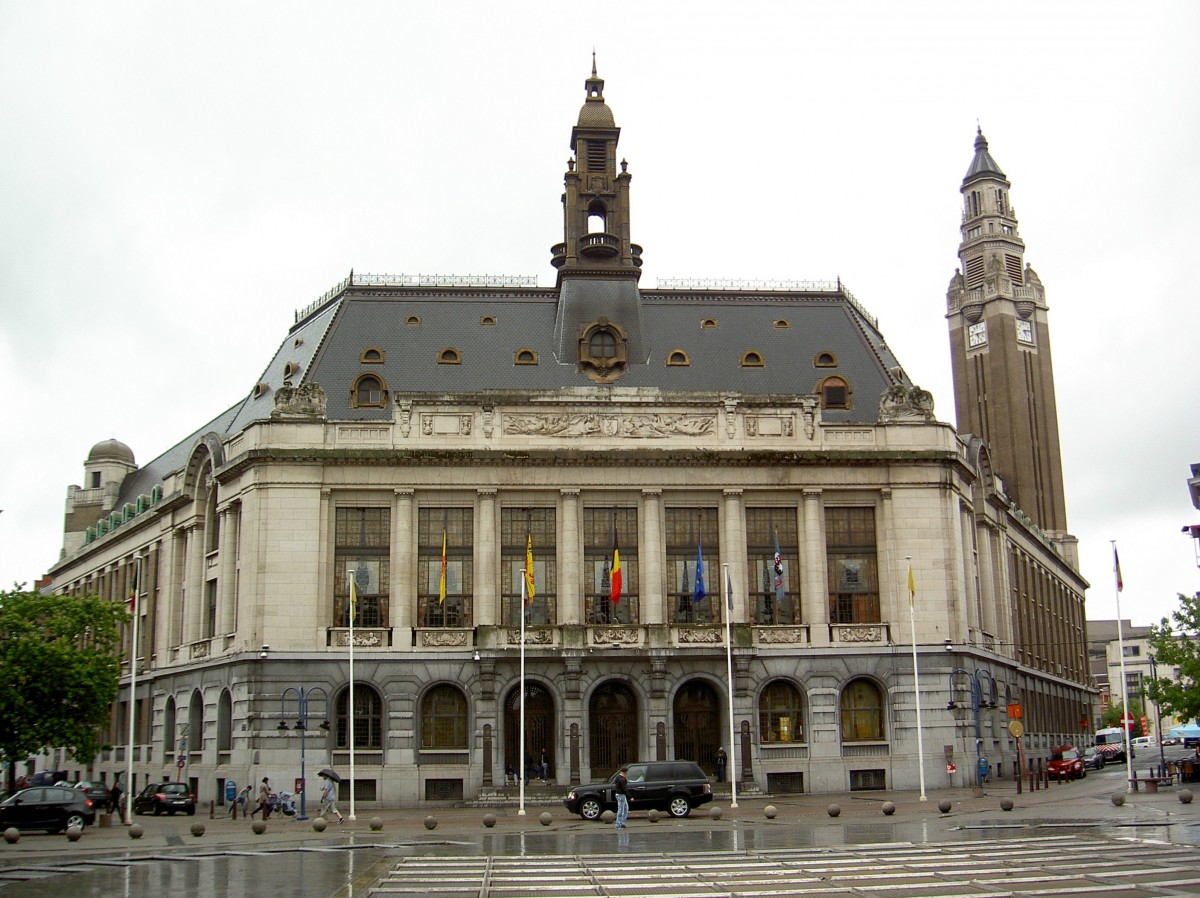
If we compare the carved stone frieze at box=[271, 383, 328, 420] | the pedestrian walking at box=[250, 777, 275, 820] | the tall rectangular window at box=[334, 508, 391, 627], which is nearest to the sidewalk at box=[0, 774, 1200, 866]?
the pedestrian walking at box=[250, 777, 275, 820]

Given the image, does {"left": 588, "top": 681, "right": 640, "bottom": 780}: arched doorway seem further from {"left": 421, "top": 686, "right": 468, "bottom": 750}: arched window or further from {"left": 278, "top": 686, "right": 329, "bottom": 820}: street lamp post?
{"left": 278, "top": 686, "right": 329, "bottom": 820}: street lamp post

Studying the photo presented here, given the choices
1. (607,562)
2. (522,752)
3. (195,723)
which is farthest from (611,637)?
(195,723)

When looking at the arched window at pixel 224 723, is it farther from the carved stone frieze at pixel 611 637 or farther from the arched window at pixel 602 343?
the arched window at pixel 602 343

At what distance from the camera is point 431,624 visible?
64.2 m

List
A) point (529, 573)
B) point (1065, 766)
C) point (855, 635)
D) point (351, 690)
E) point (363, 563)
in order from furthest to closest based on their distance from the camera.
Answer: point (1065, 766) → point (855, 635) → point (363, 563) → point (529, 573) → point (351, 690)

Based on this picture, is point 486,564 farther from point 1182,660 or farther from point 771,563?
point 1182,660

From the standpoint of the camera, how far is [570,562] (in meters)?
64.6

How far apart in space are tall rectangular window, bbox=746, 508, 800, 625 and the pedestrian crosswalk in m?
30.7

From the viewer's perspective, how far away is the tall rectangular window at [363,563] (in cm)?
6391

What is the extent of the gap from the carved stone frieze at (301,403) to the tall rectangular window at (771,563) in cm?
2167

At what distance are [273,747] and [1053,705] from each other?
5890cm

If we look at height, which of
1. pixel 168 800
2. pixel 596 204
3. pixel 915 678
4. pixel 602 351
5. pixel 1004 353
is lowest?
pixel 168 800

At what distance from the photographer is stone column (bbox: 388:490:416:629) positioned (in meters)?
63.4

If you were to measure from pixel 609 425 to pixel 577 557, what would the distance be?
262 inches
